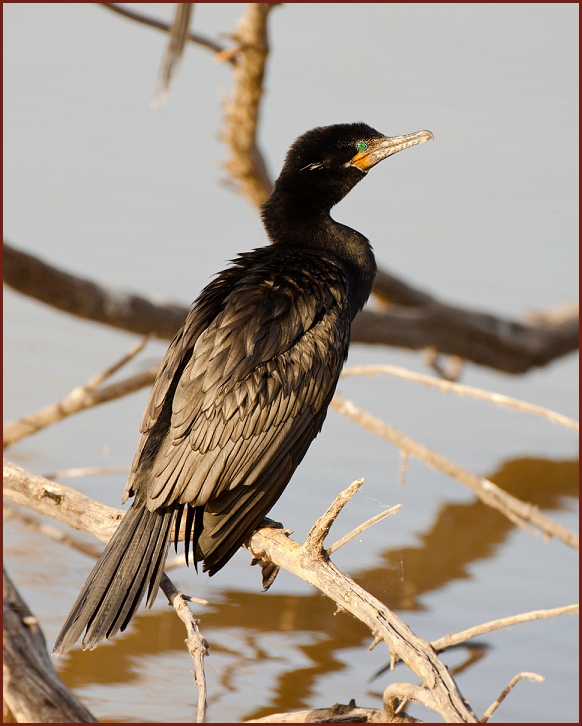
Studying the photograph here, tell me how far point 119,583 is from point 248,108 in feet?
10.0

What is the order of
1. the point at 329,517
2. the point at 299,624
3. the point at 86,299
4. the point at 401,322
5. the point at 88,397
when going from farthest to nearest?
1. the point at 401,322
2. the point at 86,299
3. the point at 299,624
4. the point at 88,397
5. the point at 329,517

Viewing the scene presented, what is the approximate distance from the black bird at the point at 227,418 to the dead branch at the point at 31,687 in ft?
2.12

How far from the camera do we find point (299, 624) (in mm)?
4852

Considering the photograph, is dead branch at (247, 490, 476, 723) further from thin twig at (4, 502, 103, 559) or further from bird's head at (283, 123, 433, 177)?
thin twig at (4, 502, 103, 559)

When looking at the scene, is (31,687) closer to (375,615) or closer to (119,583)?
(119,583)

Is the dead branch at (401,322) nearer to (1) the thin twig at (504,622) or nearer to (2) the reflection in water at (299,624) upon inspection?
(2) the reflection in water at (299,624)

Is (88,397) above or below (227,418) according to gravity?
below

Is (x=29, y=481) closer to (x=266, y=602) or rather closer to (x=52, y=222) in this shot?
(x=266, y=602)

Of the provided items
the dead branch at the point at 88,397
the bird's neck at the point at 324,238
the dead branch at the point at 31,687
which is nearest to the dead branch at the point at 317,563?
the dead branch at the point at 31,687

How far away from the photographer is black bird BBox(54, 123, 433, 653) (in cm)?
289

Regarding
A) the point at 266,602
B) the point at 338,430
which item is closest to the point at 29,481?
the point at 266,602

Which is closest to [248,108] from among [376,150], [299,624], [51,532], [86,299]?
[86,299]

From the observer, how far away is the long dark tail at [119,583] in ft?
Answer: 9.28

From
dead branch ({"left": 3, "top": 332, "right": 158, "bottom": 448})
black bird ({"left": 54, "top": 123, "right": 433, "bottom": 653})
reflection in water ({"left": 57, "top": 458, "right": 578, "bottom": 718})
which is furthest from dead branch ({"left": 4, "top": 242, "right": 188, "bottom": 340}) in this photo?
black bird ({"left": 54, "top": 123, "right": 433, "bottom": 653})
